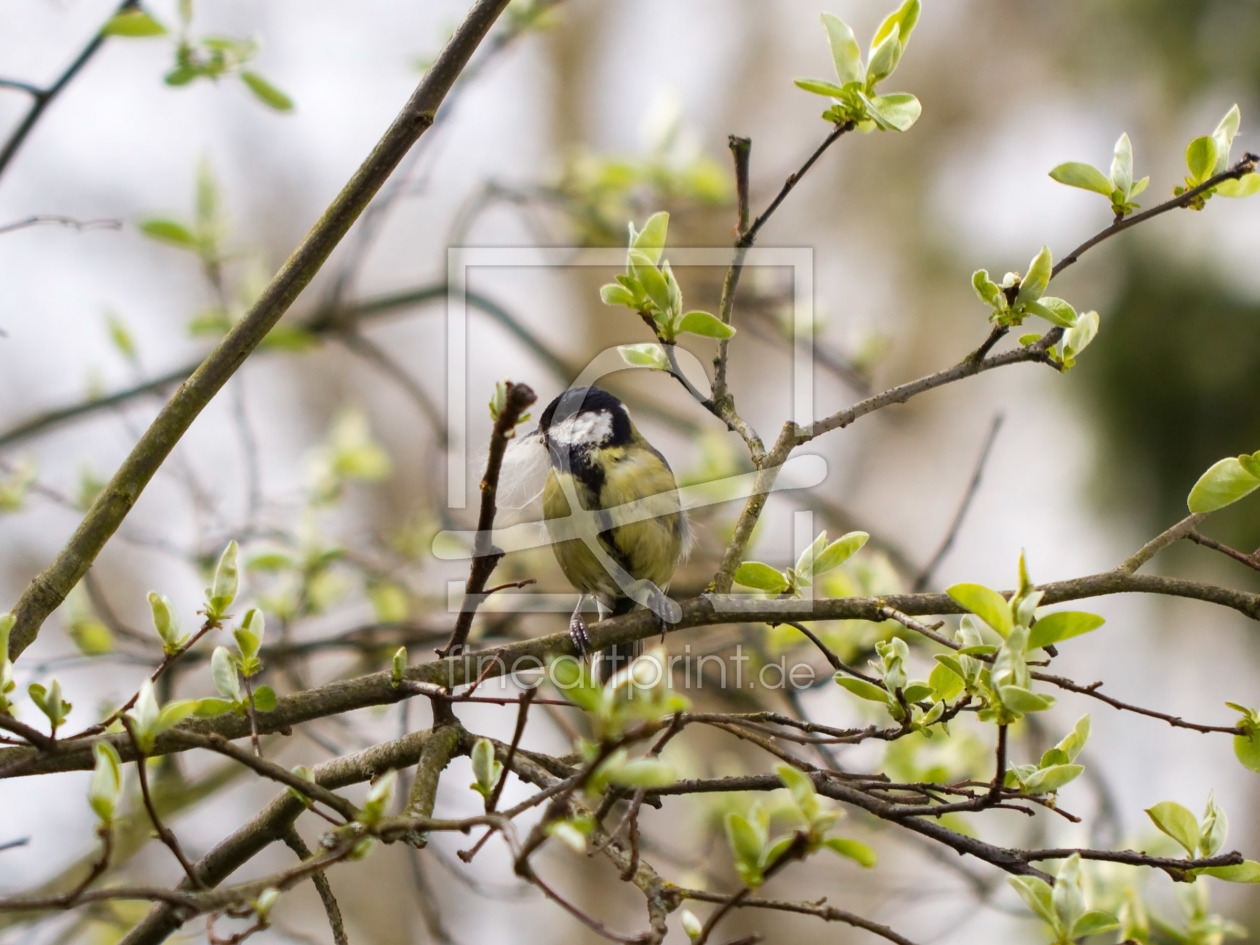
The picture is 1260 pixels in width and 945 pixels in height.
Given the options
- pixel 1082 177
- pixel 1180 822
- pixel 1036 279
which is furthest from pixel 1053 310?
pixel 1180 822

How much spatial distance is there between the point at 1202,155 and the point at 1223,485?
304mm

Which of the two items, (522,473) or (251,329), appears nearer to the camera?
(251,329)

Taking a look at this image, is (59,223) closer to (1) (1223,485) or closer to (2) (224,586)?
(2) (224,586)

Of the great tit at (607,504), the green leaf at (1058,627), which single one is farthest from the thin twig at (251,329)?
Answer: the green leaf at (1058,627)

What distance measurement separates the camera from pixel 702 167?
2.17m

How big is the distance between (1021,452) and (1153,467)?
1329 millimetres

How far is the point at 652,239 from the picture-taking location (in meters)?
0.96

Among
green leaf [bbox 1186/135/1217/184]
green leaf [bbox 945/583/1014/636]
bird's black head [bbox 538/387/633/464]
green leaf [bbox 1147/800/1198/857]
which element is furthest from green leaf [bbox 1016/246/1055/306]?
bird's black head [bbox 538/387/633/464]

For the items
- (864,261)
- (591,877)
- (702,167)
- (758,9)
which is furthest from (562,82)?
(591,877)

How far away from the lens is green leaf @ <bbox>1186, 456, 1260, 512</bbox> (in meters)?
0.90

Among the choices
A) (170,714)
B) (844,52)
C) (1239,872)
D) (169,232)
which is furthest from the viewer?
(169,232)

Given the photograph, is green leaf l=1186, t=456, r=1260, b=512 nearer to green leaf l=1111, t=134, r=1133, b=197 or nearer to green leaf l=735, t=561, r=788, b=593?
green leaf l=1111, t=134, r=1133, b=197

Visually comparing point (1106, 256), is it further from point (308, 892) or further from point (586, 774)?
point (308, 892)
